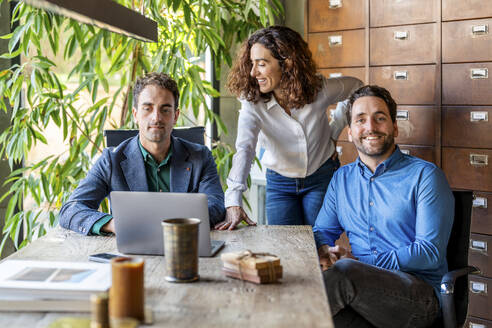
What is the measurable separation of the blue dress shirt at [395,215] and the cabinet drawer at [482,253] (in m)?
1.10

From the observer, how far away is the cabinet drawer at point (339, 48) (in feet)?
10.4

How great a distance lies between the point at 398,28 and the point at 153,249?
202cm

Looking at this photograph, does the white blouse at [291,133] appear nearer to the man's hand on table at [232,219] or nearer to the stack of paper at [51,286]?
the man's hand on table at [232,219]

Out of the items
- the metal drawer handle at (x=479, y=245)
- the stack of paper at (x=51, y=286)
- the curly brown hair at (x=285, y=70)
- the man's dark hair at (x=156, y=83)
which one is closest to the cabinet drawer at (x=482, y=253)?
the metal drawer handle at (x=479, y=245)

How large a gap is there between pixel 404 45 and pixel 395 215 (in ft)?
4.48

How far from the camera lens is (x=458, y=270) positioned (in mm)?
1812

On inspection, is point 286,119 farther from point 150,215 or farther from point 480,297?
point 480,297

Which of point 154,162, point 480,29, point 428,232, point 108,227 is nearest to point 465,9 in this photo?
point 480,29

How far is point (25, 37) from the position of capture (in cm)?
239

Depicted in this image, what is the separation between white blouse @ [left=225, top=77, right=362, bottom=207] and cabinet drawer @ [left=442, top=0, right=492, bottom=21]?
67 cm

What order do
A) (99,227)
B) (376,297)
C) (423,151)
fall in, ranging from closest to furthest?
(376,297) → (99,227) → (423,151)

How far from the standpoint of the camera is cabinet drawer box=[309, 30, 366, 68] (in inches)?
124

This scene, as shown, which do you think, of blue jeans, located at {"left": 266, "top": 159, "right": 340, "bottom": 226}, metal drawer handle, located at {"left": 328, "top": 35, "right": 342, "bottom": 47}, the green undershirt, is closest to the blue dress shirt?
blue jeans, located at {"left": 266, "top": 159, "right": 340, "bottom": 226}

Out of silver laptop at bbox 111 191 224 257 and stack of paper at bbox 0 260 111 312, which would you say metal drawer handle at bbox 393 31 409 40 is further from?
stack of paper at bbox 0 260 111 312
